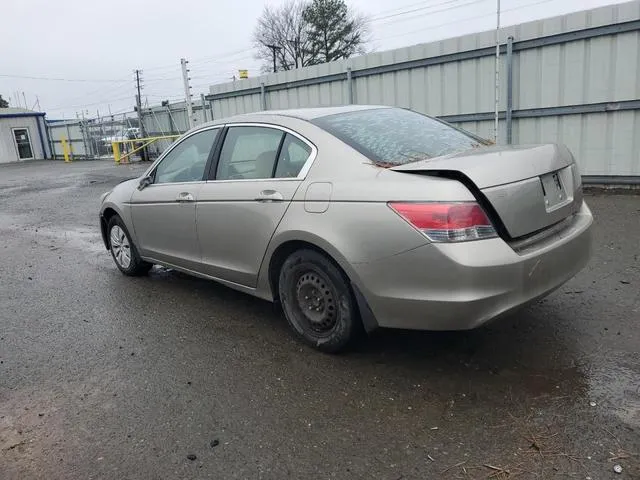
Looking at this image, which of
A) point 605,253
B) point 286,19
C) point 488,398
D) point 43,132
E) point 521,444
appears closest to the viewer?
point 521,444

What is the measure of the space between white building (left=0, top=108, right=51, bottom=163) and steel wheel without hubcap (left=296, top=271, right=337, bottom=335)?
121ft

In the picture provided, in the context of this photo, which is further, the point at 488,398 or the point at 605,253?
the point at 605,253

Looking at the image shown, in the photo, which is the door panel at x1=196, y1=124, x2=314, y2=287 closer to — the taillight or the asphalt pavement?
the asphalt pavement

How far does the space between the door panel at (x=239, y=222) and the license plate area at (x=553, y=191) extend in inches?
61.0

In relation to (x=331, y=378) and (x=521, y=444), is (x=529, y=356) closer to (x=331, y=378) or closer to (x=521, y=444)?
(x=521, y=444)

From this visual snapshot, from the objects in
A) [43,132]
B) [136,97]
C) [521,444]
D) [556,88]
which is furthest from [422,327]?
[43,132]

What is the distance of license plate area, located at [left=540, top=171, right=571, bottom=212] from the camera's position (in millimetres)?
3252

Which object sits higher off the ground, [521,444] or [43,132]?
[43,132]

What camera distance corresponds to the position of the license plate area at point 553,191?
3252 millimetres

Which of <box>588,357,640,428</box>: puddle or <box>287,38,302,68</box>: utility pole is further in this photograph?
<box>287,38,302,68</box>: utility pole

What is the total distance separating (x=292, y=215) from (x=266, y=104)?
33.2 ft

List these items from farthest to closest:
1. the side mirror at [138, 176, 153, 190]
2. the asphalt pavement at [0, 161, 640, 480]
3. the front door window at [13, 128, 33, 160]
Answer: the front door window at [13, 128, 33, 160] < the side mirror at [138, 176, 153, 190] < the asphalt pavement at [0, 161, 640, 480]

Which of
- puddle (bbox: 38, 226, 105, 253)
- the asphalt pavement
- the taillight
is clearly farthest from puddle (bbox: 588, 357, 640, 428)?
puddle (bbox: 38, 226, 105, 253)

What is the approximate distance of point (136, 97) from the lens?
79.4 feet
